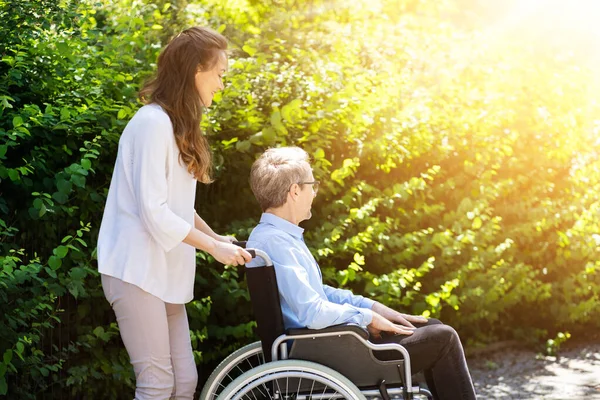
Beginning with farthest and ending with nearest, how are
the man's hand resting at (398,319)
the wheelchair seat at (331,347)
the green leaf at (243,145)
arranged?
the green leaf at (243,145), the man's hand resting at (398,319), the wheelchair seat at (331,347)

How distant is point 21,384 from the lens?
157 inches

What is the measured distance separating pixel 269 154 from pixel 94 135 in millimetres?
1118

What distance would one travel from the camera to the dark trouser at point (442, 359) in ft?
11.0

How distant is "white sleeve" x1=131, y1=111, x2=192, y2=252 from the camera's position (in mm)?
2908

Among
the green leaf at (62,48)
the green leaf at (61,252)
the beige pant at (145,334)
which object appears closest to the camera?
the beige pant at (145,334)

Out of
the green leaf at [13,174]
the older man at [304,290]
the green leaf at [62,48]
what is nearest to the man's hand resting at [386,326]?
the older man at [304,290]

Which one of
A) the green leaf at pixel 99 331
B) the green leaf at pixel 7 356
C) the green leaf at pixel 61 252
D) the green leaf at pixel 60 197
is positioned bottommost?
the green leaf at pixel 99 331

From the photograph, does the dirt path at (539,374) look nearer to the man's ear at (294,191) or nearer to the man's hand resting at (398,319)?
the man's hand resting at (398,319)

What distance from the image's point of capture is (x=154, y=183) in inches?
115

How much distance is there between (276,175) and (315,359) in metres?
0.69

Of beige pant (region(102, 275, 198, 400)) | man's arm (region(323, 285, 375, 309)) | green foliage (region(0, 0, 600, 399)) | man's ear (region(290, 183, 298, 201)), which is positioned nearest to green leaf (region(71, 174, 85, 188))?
green foliage (region(0, 0, 600, 399))

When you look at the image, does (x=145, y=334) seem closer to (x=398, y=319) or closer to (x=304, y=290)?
(x=304, y=290)

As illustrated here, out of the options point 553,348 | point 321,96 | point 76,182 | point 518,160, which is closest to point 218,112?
point 321,96

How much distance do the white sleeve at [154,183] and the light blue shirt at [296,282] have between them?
49 cm
